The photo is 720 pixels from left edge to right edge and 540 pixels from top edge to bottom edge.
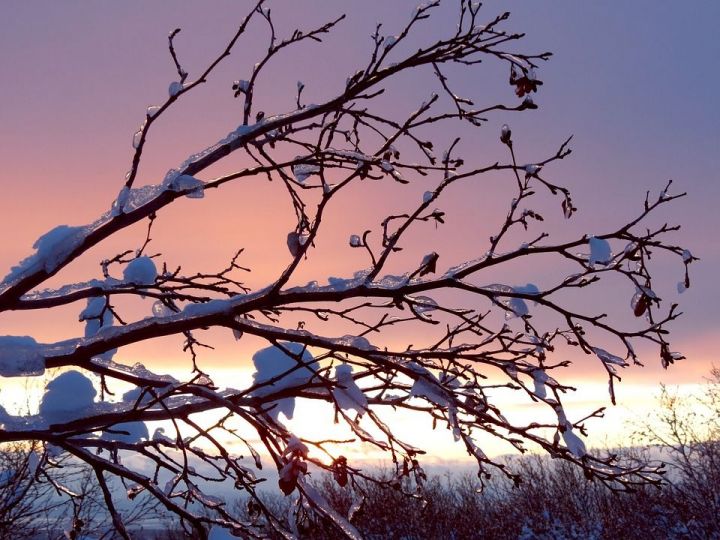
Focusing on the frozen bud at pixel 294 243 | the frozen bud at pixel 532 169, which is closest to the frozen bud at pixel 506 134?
the frozen bud at pixel 532 169

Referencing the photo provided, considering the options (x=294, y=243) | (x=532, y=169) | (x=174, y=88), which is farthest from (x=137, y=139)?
(x=532, y=169)

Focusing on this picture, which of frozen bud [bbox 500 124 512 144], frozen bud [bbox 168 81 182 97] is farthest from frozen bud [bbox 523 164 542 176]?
frozen bud [bbox 168 81 182 97]

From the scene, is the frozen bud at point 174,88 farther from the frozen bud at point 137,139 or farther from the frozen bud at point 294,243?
the frozen bud at point 294,243

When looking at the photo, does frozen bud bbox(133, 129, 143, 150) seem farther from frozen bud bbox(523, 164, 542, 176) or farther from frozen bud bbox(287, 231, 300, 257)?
frozen bud bbox(523, 164, 542, 176)

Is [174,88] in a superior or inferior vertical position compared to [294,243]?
superior

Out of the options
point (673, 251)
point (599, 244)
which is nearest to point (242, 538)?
point (599, 244)

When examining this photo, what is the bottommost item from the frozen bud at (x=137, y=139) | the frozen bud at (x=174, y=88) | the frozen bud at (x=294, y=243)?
the frozen bud at (x=294, y=243)

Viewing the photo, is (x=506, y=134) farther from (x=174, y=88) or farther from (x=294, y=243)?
(x=174, y=88)

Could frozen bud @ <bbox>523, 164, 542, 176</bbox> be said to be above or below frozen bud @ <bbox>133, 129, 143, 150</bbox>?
below

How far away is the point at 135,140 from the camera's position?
440 cm

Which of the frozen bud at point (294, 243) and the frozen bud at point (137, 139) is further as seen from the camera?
the frozen bud at point (137, 139)

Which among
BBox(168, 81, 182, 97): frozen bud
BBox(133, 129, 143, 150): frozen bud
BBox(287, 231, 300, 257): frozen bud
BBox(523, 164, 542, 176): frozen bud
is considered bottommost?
BBox(287, 231, 300, 257): frozen bud

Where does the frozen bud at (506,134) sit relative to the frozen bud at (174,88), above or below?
below

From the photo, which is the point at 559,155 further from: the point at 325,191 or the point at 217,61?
the point at 217,61
